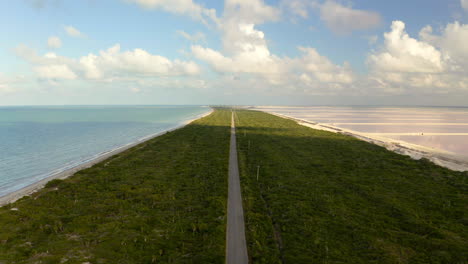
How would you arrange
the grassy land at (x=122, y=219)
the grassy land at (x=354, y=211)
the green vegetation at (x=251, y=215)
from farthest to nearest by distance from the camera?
the grassy land at (x=354, y=211), the green vegetation at (x=251, y=215), the grassy land at (x=122, y=219)

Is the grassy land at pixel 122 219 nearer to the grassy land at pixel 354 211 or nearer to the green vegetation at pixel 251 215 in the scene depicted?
the green vegetation at pixel 251 215

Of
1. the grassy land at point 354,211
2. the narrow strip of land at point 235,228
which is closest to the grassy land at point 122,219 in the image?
the narrow strip of land at point 235,228

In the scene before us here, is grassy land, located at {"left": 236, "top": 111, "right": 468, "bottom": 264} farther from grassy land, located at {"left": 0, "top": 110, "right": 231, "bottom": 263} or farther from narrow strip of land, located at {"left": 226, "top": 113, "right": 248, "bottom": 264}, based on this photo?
grassy land, located at {"left": 0, "top": 110, "right": 231, "bottom": 263}

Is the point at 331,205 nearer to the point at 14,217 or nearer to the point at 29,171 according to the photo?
the point at 14,217

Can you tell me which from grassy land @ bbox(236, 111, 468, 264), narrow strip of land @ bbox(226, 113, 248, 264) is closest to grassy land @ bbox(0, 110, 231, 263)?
narrow strip of land @ bbox(226, 113, 248, 264)

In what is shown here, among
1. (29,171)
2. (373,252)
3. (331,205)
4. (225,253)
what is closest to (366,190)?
(331,205)

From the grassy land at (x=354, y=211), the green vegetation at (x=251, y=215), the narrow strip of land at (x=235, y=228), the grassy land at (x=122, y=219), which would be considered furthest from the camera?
the grassy land at (x=354, y=211)
